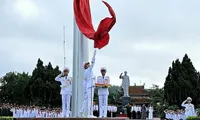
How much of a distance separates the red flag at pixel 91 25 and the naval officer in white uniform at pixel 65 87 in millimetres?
1285

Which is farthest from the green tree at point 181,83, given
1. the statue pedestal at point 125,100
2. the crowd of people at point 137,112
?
the statue pedestal at point 125,100

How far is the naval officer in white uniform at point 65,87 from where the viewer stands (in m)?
11.4

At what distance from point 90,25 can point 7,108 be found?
16.3m

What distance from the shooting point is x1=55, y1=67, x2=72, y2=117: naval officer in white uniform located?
11.4m

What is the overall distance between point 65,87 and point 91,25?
2.00 meters

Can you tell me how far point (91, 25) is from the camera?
11.1m

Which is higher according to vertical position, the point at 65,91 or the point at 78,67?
the point at 78,67

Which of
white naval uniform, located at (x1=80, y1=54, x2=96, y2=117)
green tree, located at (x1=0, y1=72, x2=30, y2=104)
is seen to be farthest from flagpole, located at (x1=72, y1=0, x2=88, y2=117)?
green tree, located at (x1=0, y1=72, x2=30, y2=104)

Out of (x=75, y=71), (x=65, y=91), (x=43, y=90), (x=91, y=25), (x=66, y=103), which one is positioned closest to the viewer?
(x=75, y=71)

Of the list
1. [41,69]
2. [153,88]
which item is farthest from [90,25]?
[153,88]

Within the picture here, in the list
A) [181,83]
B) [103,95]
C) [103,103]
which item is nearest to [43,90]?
[181,83]

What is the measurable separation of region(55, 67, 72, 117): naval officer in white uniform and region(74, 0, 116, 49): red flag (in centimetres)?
128

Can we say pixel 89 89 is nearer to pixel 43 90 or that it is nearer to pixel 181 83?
pixel 181 83

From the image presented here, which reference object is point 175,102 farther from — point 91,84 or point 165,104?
point 91,84
